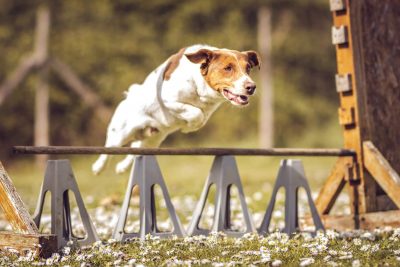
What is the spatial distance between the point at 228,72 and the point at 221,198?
1172 millimetres

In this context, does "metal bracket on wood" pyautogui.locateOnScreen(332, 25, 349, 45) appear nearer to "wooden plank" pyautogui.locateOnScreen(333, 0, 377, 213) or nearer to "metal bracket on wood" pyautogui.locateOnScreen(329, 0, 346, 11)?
"wooden plank" pyautogui.locateOnScreen(333, 0, 377, 213)

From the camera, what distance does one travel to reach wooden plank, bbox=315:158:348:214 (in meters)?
A: 7.11

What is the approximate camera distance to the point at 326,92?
24.8 m

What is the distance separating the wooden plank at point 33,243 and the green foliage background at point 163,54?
15098mm

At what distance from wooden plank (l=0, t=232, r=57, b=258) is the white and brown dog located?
1.59m

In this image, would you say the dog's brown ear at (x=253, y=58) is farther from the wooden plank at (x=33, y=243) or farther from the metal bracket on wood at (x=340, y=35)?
the wooden plank at (x=33, y=243)

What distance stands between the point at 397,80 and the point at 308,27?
1789cm

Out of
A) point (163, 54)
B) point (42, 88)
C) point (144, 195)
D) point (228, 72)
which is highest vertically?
point (163, 54)

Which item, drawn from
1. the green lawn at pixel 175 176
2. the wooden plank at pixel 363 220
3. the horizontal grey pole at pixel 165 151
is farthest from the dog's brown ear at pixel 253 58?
the green lawn at pixel 175 176

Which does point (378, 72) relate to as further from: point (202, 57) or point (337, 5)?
point (202, 57)

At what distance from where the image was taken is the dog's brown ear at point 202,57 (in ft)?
19.3

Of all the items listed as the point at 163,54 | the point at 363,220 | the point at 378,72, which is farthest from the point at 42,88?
the point at 363,220

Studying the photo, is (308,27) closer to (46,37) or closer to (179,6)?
(179,6)

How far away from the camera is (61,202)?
5645 mm
